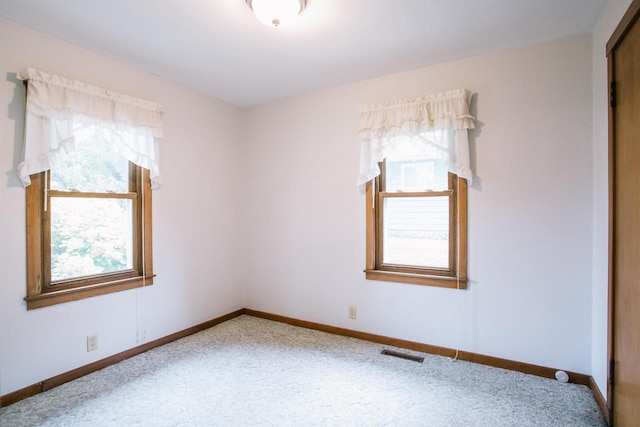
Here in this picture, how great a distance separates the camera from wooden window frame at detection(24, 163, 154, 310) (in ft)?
7.38

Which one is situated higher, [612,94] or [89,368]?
[612,94]

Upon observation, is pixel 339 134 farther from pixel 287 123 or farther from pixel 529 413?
pixel 529 413

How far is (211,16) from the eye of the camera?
2115 millimetres

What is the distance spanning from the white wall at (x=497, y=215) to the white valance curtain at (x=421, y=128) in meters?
0.14

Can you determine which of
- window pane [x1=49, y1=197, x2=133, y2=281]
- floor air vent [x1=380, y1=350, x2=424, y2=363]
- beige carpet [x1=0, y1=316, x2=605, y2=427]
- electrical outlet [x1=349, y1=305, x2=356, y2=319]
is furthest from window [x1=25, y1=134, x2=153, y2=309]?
floor air vent [x1=380, y1=350, x2=424, y2=363]

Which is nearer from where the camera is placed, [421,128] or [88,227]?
[88,227]

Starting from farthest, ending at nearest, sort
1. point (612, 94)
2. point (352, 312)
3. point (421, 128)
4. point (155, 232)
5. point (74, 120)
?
point (352, 312) < point (155, 232) < point (421, 128) < point (74, 120) < point (612, 94)

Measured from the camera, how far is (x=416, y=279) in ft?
9.60

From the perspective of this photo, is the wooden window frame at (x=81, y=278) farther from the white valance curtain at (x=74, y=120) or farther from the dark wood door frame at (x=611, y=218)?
the dark wood door frame at (x=611, y=218)

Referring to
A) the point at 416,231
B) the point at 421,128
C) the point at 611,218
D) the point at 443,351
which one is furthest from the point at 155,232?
the point at 611,218

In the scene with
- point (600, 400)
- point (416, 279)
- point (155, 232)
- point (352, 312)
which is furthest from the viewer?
point (352, 312)

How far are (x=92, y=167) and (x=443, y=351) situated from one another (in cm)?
328

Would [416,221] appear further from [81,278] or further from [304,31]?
[81,278]

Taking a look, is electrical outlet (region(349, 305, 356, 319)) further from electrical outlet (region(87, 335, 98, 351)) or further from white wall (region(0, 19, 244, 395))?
electrical outlet (region(87, 335, 98, 351))
